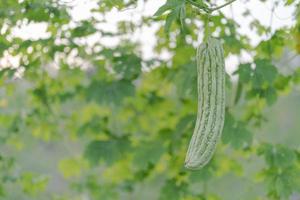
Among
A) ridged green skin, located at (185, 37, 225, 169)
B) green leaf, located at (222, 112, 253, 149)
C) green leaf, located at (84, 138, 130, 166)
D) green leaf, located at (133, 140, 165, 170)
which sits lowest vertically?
ridged green skin, located at (185, 37, 225, 169)

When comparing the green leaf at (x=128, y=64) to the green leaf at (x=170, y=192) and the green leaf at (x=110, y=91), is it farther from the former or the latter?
the green leaf at (x=170, y=192)

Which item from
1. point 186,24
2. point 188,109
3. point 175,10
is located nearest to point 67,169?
point 188,109

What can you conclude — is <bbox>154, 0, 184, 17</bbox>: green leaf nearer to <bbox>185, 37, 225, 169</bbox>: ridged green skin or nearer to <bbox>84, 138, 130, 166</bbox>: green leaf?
<bbox>185, 37, 225, 169</bbox>: ridged green skin

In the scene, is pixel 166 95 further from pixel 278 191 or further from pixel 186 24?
pixel 278 191

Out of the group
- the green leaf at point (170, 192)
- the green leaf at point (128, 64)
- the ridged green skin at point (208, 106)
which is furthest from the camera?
the green leaf at point (170, 192)

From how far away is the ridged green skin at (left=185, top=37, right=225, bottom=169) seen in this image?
88.8 inches

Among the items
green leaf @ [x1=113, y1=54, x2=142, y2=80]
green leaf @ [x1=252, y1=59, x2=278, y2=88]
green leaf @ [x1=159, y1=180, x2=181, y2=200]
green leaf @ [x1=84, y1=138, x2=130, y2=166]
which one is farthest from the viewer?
green leaf @ [x1=84, y1=138, x2=130, y2=166]

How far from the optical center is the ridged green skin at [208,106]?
2.26m

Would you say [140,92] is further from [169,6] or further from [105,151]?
[169,6]

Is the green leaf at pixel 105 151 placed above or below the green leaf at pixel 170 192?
above

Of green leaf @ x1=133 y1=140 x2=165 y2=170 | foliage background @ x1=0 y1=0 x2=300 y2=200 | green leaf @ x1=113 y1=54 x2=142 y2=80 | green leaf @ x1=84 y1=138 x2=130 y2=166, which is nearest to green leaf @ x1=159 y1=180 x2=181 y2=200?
foliage background @ x1=0 y1=0 x2=300 y2=200

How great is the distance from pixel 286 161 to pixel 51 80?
5.82 ft

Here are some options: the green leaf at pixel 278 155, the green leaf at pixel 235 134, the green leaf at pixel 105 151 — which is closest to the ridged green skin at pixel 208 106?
the green leaf at pixel 235 134

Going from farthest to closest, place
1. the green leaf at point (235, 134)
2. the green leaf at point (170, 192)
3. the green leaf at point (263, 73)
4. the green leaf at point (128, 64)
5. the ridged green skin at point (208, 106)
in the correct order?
1. the green leaf at point (170, 192)
2. the green leaf at point (128, 64)
3. the green leaf at point (235, 134)
4. the green leaf at point (263, 73)
5. the ridged green skin at point (208, 106)
